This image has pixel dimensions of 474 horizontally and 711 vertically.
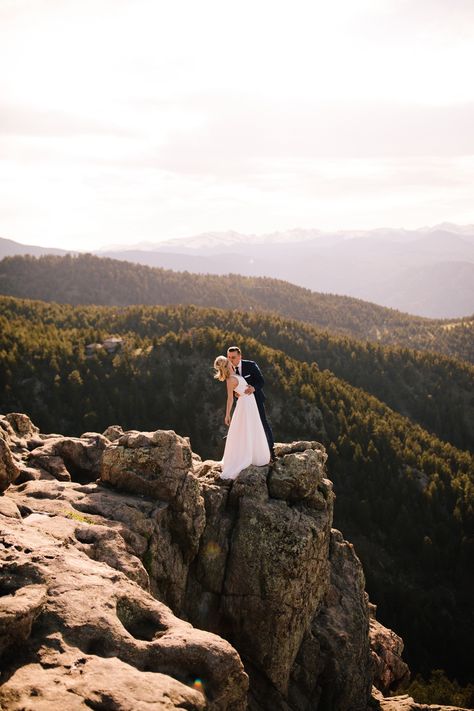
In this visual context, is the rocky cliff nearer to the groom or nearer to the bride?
the bride

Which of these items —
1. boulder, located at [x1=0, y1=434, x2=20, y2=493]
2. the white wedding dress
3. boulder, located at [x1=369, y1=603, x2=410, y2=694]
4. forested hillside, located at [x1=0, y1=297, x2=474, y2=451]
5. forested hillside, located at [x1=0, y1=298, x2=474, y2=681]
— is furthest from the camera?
forested hillside, located at [x1=0, y1=297, x2=474, y2=451]

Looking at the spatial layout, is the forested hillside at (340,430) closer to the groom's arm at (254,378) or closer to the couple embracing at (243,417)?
the couple embracing at (243,417)

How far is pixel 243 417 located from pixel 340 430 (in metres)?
75.3

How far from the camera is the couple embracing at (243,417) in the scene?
18203mm

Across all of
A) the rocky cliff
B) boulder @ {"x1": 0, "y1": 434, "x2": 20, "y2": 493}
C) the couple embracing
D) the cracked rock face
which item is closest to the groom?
the couple embracing

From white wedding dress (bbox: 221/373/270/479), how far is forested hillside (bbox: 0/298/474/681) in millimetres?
58737

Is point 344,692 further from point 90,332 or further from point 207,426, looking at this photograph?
point 90,332

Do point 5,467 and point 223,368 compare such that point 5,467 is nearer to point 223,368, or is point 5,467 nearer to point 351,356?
point 223,368

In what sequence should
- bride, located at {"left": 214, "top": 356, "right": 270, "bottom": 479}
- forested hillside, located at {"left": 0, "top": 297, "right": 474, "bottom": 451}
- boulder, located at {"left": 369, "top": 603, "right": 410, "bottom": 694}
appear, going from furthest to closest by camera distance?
forested hillside, located at {"left": 0, "top": 297, "right": 474, "bottom": 451}
boulder, located at {"left": 369, "top": 603, "right": 410, "bottom": 694}
bride, located at {"left": 214, "top": 356, "right": 270, "bottom": 479}

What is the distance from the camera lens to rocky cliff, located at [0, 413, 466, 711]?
28.6 feet

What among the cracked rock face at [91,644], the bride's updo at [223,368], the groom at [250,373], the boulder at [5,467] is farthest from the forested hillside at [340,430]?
the cracked rock face at [91,644]

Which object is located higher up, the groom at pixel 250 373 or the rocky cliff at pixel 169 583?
the groom at pixel 250 373

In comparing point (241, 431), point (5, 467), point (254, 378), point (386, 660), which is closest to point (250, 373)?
point (254, 378)

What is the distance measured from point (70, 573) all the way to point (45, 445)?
10.3 m
